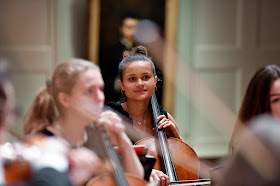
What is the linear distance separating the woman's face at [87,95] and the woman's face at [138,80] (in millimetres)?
299

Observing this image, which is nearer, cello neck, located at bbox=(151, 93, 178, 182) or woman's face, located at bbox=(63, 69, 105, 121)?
woman's face, located at bbox=(63, 69, 105, 121)

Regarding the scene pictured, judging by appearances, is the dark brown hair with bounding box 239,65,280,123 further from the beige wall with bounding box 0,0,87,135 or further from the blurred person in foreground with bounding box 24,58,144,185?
the beige wall with bounding box 0,0,87,135

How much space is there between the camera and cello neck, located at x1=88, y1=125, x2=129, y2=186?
2.32ft

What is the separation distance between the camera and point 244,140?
0.60 m

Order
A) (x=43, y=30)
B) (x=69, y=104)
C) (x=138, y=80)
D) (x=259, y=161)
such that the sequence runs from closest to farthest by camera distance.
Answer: (x=259, y=161), (x=69, y=104), (x=138, y=80), (x=43, y=30)

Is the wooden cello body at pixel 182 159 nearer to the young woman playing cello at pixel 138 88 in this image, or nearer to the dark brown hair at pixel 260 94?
the young woman playing cello at pixel 138 88

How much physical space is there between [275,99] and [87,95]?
543 millimetres

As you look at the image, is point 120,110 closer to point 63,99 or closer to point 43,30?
point 63,99

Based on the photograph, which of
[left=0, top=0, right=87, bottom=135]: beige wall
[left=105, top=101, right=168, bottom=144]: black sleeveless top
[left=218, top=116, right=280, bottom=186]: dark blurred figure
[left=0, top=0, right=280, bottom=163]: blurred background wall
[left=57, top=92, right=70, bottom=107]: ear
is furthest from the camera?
[left=0, top=0, right=280, bottom=163]: blurred background wall

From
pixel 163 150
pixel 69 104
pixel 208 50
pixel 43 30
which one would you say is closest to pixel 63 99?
pixel 69 104

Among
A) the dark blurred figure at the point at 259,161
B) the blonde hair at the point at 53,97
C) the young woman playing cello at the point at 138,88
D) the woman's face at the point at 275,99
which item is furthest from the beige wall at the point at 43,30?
the dark blurred figure at the point at 259,161

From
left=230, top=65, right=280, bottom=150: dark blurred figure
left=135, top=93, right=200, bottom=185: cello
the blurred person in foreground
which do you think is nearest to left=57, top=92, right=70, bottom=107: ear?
the blurred person in foreground

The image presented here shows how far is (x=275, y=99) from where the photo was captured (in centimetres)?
105

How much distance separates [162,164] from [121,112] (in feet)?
0.53
